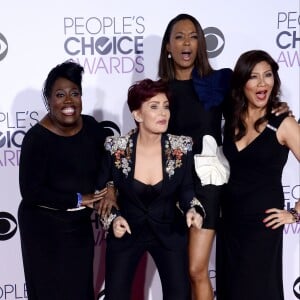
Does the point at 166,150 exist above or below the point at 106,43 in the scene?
below

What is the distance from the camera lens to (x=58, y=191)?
2.43 m

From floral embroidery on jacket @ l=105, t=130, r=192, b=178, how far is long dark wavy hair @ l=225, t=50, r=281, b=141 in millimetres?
232

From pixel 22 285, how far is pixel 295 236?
1.86 meters

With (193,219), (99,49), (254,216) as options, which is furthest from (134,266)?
(99,49)

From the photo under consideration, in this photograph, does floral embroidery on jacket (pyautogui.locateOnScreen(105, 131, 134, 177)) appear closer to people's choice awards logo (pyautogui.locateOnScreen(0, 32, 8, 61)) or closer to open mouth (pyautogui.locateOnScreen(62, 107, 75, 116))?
open mouth (pyautogui.locateOnScreen(62, 107, 75, 116))

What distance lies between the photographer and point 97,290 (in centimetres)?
325

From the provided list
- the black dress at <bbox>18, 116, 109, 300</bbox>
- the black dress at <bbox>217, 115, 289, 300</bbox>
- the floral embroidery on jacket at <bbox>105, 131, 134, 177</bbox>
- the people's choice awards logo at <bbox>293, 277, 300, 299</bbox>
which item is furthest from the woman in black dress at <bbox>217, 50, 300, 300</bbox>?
the people's choice awards logo at <bbox>293, 277, 300, 299</bbox>

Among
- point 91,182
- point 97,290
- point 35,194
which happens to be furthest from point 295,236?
point 35,194

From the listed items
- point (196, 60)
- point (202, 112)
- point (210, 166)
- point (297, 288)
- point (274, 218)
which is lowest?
point (297, 288)

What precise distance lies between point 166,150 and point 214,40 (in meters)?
1.21

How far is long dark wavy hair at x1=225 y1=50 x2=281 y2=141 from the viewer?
2.29 m

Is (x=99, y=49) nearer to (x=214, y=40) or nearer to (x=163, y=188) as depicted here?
(x=214, y=40)

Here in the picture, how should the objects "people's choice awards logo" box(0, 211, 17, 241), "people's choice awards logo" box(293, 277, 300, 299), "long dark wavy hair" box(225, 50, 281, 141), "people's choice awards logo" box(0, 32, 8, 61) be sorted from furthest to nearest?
"people's choice awards logo" box(293, 277, 300, 299)
"people's choice awards logo" box(0, 211, 17, 241)
"people's choice awards logo" box(0, 32, 8, 61)
"long dark wavy hair" box(225, 50, 281, 141)

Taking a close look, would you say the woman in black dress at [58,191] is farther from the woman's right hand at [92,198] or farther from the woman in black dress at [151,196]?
the woman in black dress at [151,196]
